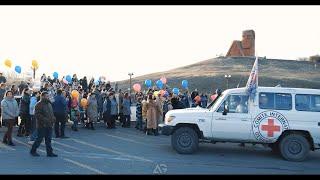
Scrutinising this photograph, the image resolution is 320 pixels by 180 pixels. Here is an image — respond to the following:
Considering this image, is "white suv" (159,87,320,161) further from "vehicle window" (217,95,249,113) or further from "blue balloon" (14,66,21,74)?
"blue balloon" (14,66,21,74)

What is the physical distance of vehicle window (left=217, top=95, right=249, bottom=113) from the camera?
550 inches

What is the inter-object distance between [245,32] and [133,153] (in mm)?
64854

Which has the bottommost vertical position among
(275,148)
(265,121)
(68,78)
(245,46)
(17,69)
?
(275,148)

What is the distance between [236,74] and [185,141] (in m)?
41.4

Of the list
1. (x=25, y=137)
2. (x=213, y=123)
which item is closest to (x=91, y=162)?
(x=213, y=123)

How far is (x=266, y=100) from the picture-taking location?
1394 cm

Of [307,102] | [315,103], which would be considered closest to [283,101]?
[307,102]

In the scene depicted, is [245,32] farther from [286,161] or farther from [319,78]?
[286,161]

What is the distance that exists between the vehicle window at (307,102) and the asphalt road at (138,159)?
168cm

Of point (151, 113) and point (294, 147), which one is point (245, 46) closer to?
point (151, 113)

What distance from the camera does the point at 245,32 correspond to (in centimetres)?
7594

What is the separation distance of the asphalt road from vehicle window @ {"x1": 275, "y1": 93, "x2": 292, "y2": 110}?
5.44 ft

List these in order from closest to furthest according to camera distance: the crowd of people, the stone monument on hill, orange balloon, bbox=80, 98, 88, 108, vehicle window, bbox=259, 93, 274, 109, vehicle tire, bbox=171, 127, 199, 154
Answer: vehicle window, bbox=259, 93, 274, 109 < vehicle tire, bbox=171, 127, 199, 154 < the crowd of people < orange balloon, bbox=80, 98, 88, 108 < the stone monument on hill

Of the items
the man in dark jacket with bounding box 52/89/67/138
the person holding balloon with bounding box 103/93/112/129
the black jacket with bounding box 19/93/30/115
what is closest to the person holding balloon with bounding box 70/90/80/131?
the person holding balloon with bounding box 103/93/112/129
